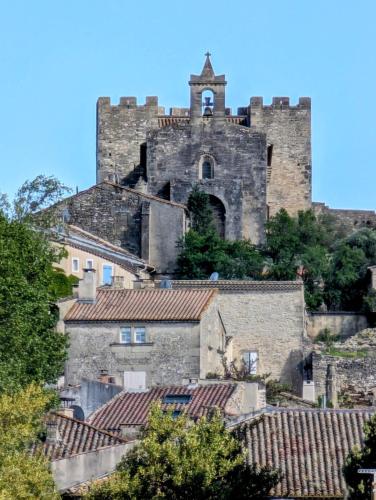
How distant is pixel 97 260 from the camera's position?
94.4m

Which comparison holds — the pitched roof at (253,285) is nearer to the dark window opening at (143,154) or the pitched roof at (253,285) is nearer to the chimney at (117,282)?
the chimney at (117,282)

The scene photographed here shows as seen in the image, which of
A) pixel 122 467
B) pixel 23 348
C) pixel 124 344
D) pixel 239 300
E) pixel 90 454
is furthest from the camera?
pixel 239 300

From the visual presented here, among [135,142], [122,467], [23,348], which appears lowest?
[122,467]

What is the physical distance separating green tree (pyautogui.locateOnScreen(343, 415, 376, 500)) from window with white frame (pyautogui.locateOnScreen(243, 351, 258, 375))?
3313 centimetres

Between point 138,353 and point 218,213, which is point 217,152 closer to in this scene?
point 218,213

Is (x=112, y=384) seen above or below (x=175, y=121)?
below

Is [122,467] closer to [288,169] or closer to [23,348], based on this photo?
[23,348]

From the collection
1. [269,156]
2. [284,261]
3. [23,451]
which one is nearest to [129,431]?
[23,451]

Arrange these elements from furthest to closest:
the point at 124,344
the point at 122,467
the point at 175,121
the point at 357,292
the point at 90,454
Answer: the point at 175,121, the point at 357,292, the point at 124,344, the point at 90,454, the point at 122,467

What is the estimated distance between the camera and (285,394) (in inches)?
3233

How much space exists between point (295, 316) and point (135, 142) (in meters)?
33.4

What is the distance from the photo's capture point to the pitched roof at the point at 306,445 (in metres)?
58.5

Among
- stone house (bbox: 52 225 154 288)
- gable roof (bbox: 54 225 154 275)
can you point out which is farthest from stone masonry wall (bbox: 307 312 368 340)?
gable roof (bbox: 54 225 154 275)

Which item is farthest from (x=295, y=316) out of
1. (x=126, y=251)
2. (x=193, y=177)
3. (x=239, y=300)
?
(x=193, y=177)
